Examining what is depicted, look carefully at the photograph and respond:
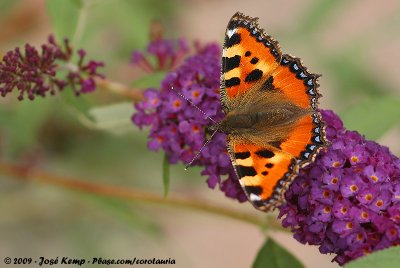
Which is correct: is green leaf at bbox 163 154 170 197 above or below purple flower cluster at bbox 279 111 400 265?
below

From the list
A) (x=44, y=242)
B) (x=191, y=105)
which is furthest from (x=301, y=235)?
(x=44, y=242)

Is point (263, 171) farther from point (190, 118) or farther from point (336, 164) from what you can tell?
point (190, 118)

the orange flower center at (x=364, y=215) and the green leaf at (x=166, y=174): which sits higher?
the orange flower center at (x=364, y=215)

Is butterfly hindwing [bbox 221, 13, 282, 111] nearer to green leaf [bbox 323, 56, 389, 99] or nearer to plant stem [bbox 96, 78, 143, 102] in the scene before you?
plant stem [bbox 96, 78, 143, 102]

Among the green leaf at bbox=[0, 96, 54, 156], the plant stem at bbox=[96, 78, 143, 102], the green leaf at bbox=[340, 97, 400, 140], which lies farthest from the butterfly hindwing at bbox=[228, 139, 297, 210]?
the green leaf at bbox=[0, 96, 54, 156]

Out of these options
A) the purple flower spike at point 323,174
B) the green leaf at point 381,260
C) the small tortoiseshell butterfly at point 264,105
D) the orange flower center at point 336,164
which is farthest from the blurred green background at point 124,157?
the green leaf at point 381,260

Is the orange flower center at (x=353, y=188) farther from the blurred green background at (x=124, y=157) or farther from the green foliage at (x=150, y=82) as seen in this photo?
the blurred green background at (x=124, y=157)

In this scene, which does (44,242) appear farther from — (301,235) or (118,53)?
(301,235)
